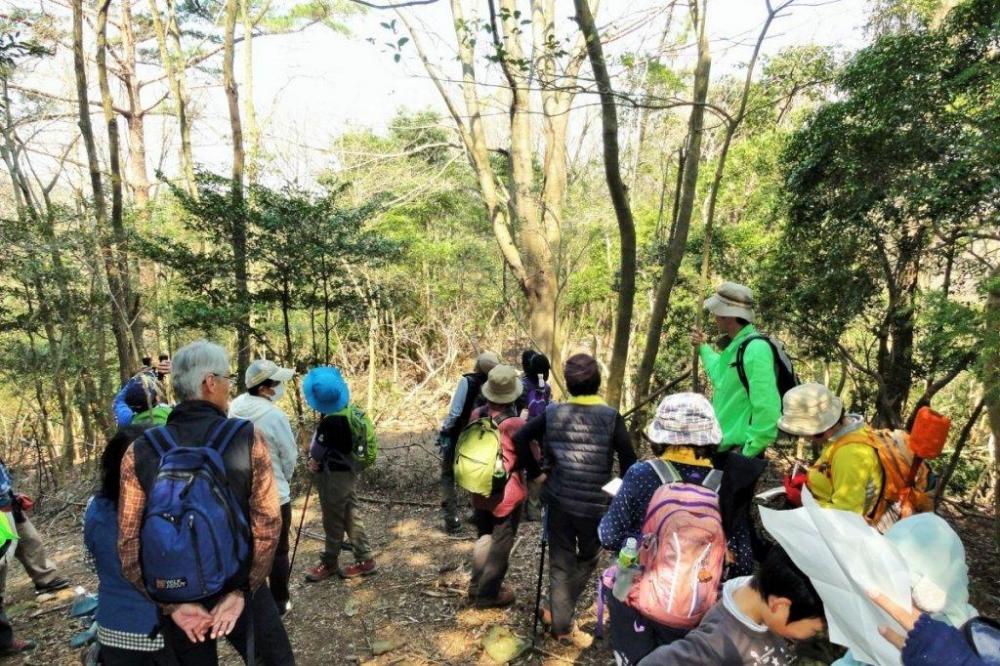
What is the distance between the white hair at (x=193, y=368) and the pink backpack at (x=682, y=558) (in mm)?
Result: 1731

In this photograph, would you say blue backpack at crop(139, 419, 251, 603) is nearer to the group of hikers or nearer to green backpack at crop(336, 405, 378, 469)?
the group of hikers

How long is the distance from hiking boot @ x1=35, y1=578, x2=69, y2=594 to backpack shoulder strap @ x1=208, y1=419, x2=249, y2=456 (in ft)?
13.7

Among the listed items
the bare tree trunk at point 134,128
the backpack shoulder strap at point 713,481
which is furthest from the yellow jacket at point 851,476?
the bare tree trunk at point 134,128

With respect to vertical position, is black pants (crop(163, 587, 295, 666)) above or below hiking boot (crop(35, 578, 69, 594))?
above

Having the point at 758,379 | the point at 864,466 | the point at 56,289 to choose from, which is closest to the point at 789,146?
the point at 758,379

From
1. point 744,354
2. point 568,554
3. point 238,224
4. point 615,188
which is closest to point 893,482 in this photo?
point 744,354

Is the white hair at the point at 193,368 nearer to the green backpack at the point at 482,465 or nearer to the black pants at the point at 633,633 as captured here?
the green backpack at the point at 482,465

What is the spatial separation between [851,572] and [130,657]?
2.60 m

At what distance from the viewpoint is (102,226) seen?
312 inches

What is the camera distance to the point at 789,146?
271 inches

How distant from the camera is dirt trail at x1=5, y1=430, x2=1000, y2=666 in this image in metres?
3.60

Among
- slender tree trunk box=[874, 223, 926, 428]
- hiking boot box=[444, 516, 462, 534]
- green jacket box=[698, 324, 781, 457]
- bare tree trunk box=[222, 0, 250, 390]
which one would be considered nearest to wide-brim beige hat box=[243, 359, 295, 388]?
hiking boot box=[444, 516, 462, 534]

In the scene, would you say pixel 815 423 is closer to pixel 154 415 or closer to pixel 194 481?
pixel 194 481

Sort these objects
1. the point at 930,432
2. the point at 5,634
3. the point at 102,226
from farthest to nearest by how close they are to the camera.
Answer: the point at 102,226 → the point at 5,634 → the point at 930,432
